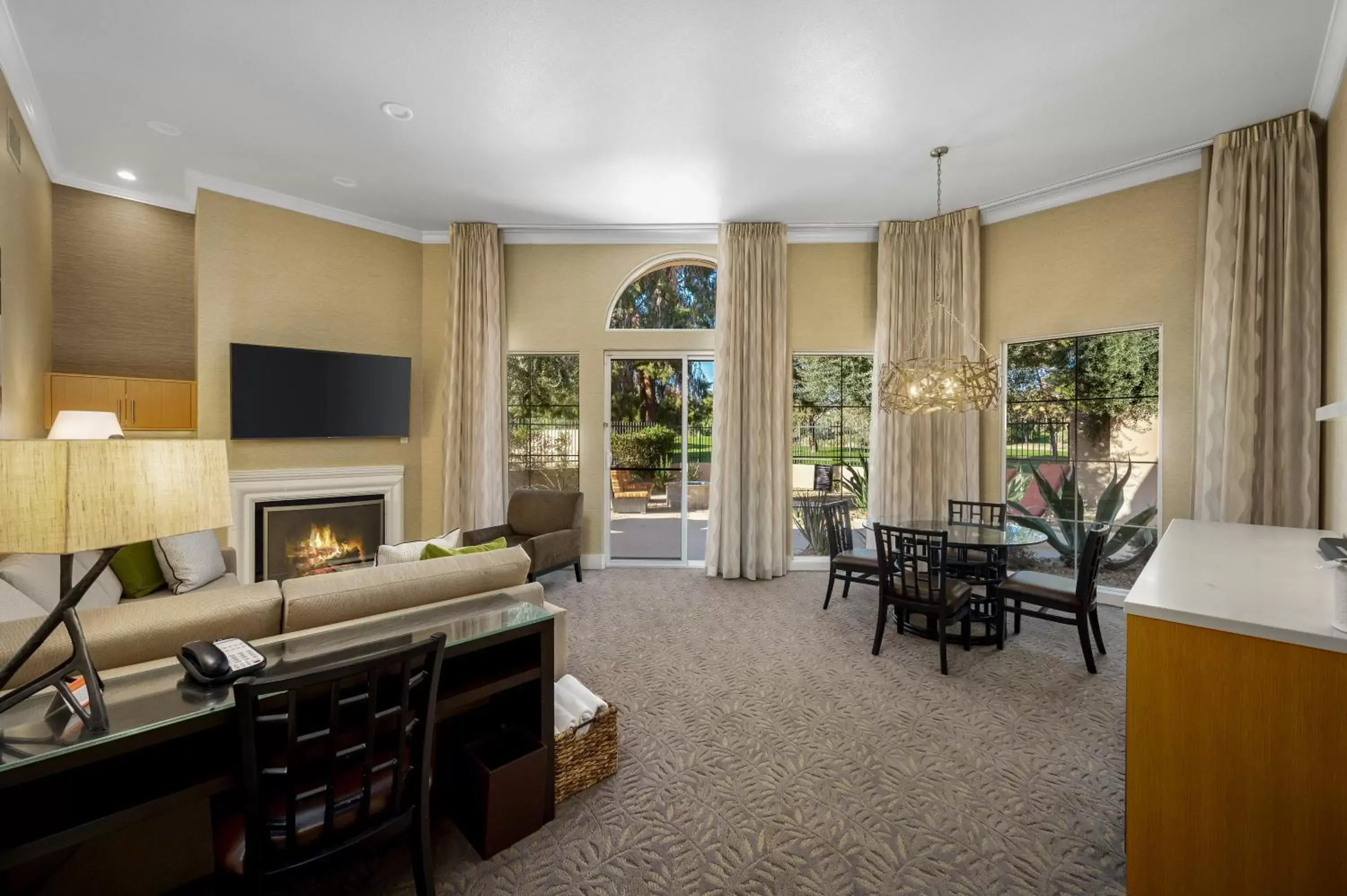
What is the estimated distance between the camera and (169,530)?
1.08 metres

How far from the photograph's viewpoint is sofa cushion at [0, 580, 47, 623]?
6.21ft

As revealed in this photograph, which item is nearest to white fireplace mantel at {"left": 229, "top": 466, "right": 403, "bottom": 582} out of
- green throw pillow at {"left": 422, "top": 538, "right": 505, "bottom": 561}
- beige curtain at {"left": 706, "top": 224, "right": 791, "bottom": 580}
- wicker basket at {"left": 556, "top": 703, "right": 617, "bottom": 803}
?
green throw pillow at {"left": 422, "top": 538, "right": 505, "bottom": 561}

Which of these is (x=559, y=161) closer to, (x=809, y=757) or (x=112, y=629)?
(x=112, y=629)

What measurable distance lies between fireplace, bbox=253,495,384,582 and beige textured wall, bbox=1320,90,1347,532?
6228mm

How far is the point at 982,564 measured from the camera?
3.60 m

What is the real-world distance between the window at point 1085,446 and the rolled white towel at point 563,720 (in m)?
4.23

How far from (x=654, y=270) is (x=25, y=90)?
13.9 ft

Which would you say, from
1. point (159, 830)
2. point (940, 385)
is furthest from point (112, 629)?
point (940, 385)

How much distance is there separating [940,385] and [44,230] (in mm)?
6455

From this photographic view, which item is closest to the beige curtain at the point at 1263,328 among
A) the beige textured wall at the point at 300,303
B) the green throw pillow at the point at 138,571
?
the beige textured wall at the point at 300,303

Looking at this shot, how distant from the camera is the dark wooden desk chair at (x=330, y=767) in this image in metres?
1.18

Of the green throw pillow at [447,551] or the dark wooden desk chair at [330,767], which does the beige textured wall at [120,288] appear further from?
the dark wooden desk chair at [330,767]

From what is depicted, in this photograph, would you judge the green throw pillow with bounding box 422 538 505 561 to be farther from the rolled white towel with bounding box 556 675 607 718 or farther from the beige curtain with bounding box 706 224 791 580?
the beige curtain with bounding box 706 224 791 580

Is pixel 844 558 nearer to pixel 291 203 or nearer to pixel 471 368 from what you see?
pixel 471 368
